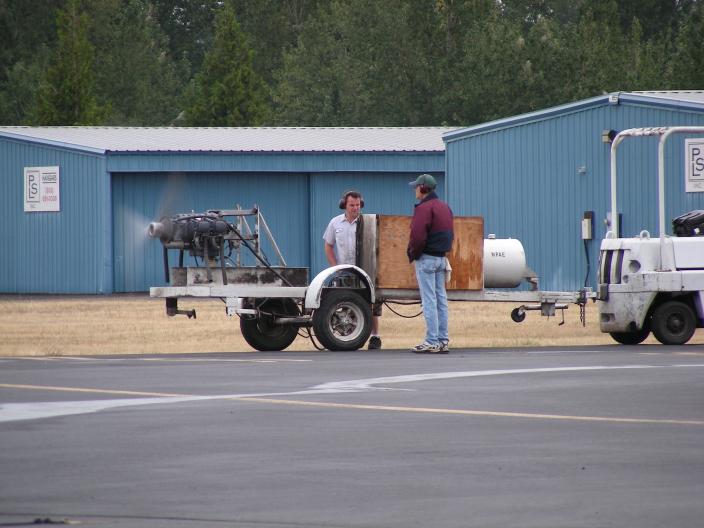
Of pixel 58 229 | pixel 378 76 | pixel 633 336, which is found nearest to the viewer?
pixel 633 336

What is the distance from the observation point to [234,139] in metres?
A: 43.5

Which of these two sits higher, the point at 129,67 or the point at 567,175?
the point at 129,67

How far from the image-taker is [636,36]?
72562 millimetres

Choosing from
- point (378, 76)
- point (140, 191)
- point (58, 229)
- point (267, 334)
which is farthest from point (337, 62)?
point (267, 334)

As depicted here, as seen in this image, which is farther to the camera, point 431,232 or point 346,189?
point 346,189

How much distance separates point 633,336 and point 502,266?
6.15ft

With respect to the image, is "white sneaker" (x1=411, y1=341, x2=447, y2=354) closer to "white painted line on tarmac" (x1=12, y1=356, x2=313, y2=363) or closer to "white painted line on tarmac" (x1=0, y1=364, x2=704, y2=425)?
"white painted line on tarmac" (x1=12, y1=356, x2=313, y2=363)

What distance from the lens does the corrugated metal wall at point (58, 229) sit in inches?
1574

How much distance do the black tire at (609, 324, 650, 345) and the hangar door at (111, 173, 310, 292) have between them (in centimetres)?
1918

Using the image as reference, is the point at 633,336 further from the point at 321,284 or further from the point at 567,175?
the point at 567,175

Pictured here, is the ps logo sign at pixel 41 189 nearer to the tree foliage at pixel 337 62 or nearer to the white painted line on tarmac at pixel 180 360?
the tree foliage at pixel 337 62

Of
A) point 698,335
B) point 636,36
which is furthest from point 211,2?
point 698,335

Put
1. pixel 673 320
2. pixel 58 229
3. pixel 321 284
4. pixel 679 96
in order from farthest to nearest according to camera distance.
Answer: pixel 58 229 < pixel 679 96 < pixel 673 320 < pixel 321 284

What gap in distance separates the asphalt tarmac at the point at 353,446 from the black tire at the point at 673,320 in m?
4.36
